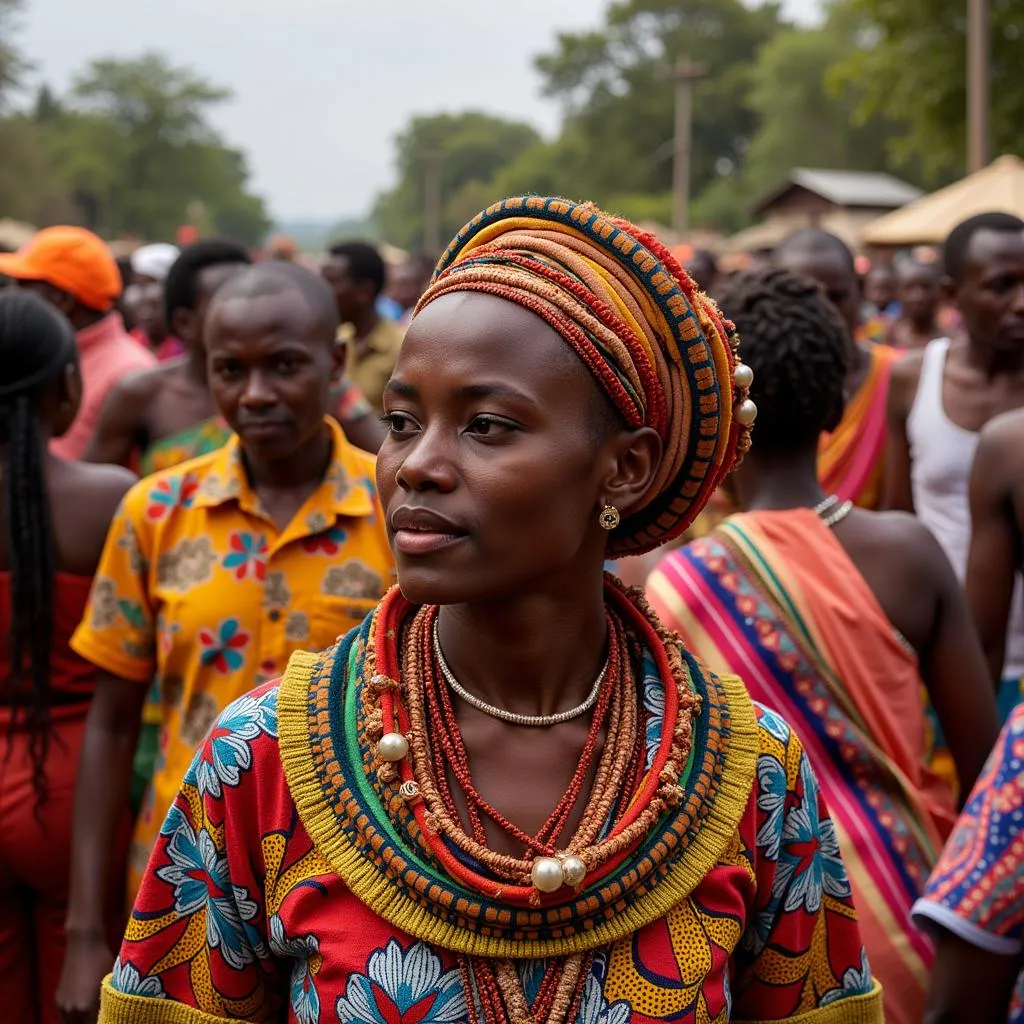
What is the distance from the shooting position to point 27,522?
3277mm

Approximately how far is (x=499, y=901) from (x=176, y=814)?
0.44 meters

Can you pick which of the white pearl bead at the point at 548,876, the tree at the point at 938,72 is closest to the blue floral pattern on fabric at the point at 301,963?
the white pearl bead at the point at 548,876

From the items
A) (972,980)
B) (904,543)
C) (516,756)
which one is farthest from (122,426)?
(972,980)

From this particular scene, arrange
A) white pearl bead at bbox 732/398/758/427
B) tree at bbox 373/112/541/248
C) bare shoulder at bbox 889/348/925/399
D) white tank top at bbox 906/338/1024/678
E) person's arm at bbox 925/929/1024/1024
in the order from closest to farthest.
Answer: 1. white pearl bead at bbox 732/398/758/427
2. person's arm at bbox 925/929/1024/1024
3. white tank top at bbox 906/338/1024/678
4. bare shoulder at bbox 889/348/925/399
5. tree at bbox 373/112/541/248

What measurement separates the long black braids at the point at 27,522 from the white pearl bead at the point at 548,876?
198 centimetres

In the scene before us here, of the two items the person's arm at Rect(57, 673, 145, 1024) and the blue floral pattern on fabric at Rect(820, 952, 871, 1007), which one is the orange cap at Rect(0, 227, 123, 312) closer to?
the person's arm at Rect(57, 673, 145, 1024)

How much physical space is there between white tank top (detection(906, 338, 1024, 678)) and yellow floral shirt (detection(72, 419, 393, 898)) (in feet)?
7.65

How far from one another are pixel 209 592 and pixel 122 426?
2307 mm

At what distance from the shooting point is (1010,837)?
1.87 metres

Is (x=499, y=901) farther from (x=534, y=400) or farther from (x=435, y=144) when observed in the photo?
(x=435, y=144)

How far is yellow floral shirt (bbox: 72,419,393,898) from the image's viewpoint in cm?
303

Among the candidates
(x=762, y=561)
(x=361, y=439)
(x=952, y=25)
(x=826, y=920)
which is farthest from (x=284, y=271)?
(x=952, y=25)

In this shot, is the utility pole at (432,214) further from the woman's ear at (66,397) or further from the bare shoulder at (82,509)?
the bare shoulder at (82,509)

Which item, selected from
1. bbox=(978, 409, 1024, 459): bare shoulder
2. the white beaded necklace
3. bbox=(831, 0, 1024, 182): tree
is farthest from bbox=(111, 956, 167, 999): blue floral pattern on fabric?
bbox=(831, 0, 1024, 182): tree
